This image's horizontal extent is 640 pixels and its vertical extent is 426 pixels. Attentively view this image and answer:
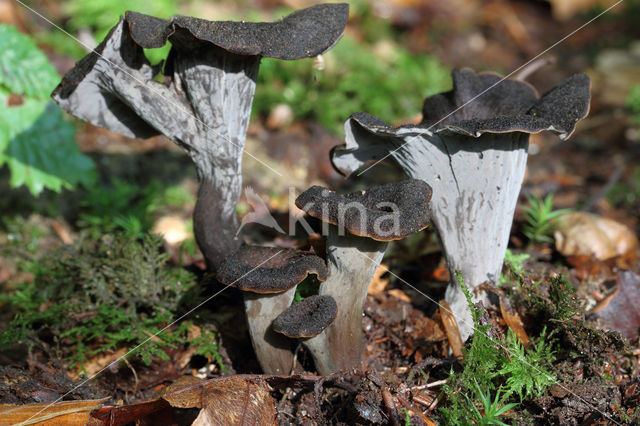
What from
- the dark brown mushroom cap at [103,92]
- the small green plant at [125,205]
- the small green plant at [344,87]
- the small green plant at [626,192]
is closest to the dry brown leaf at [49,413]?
the small green plant at [125,205]

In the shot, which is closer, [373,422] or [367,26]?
[373,422]

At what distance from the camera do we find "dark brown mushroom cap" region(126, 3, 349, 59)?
7.61 feet

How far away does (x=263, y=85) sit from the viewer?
21.6 feet

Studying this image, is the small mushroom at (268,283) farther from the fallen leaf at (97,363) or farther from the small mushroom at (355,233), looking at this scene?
the fallen leaf at (97,363)

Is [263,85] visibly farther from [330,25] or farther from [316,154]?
[330,25]

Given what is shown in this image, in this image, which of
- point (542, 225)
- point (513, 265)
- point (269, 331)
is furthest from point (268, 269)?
point (542, 225)

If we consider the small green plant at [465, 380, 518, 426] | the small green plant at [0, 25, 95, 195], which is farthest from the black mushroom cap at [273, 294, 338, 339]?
the small green plant at [0, 25, 95, 195]

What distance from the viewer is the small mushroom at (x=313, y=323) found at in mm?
2264

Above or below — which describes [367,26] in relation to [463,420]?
above

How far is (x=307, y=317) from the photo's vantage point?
7.73ft

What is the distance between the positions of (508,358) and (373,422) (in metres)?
0.76

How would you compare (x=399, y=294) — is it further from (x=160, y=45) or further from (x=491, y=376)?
(x=160, y=45)

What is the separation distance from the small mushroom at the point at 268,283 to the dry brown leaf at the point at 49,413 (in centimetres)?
86

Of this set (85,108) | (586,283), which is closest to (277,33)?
(85,108)
